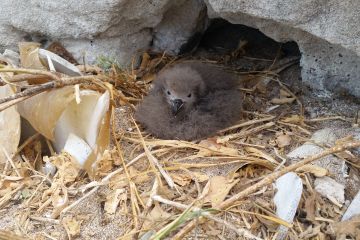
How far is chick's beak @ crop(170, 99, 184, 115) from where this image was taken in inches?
99.1

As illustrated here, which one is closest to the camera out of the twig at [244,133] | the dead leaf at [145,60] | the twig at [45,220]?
the twig at [45,220]

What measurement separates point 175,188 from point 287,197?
43 centimetres

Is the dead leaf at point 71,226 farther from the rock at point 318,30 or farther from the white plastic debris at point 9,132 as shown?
the rock at point 318,30

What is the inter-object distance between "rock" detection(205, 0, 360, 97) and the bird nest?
222 millimetres

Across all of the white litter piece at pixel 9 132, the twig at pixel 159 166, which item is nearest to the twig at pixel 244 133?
the twig at pixel 159 166

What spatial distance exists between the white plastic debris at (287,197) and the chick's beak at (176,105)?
0.72m

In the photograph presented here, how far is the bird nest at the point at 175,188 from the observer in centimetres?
182

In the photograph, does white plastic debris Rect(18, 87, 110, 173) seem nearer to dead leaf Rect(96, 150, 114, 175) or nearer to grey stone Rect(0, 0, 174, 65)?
dead leaf Rect(96, 150, 114, 175)

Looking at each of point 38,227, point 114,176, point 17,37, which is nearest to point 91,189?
point 114,176

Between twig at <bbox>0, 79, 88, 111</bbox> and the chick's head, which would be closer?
twig at <bbox>0, 79, 88, 111</bbox>

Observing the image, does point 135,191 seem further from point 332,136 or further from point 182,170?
point 332,136

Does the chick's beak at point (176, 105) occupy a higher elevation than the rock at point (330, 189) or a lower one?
higher

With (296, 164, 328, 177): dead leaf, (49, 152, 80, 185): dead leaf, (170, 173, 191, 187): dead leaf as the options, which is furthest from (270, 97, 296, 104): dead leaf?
(49, 152, 80, 185): dead leaf

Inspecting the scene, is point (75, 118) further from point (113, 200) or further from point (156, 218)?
point (156, 218)
